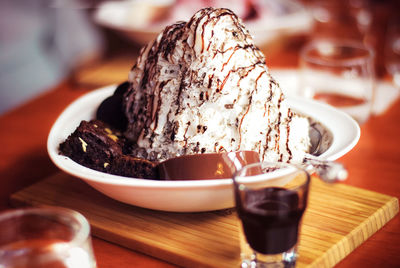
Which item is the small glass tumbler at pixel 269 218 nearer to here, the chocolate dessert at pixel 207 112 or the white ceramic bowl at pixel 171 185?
the white ceramic bowl at pixel 171 185

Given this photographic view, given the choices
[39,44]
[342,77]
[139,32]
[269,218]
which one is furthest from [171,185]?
[39,44]

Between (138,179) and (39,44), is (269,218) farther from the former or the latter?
(39,44)

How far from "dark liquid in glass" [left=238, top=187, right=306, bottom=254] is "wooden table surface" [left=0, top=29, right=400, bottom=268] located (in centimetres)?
18

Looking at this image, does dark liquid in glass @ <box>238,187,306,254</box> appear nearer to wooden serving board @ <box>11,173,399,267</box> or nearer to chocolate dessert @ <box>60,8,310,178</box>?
wooden serving board @ <box>11,173,399,267</box>

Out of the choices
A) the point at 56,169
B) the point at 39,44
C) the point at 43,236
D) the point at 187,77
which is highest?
the point at 187,77

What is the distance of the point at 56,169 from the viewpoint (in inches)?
50.4

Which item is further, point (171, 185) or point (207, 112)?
point (207, 112)

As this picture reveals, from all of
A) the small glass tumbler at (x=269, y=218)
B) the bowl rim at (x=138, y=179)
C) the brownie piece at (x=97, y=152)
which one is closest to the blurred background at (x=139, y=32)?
the bowl rim at (x=138, y=179)

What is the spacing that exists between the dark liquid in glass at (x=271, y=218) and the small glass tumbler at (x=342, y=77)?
773 millimetres

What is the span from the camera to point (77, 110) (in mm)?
1205

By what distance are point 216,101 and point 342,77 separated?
2.41 feet

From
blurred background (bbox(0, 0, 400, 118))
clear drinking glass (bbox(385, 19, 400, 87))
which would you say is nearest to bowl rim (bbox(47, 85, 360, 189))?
blurred background (bbox(0, 0, 400, 118))

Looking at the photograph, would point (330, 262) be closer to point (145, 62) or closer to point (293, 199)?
point (293, 199)

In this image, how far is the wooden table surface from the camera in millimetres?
899
